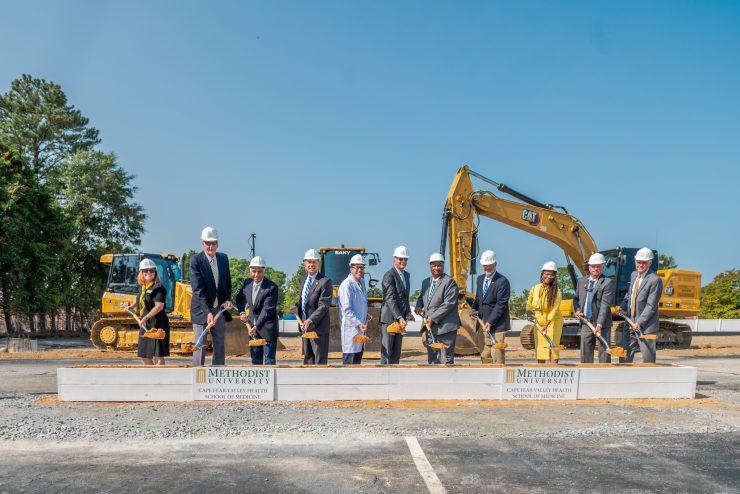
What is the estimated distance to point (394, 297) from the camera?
9867 mm

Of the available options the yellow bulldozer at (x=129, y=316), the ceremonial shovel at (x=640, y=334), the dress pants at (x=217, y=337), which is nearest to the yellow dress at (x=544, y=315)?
the ceremonial shovel at (x=640, y=334)

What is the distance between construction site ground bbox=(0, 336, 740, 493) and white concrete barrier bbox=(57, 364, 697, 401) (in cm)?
17

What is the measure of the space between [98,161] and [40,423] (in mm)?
27531

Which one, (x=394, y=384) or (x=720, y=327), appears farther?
(x=720, y=327)

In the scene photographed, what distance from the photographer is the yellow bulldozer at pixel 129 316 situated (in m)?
16.0

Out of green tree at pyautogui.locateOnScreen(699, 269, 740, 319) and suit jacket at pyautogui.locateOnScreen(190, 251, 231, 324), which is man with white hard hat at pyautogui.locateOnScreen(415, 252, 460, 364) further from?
green tree at pyautogui.locateOnScreen(699, 269, 740, 319)

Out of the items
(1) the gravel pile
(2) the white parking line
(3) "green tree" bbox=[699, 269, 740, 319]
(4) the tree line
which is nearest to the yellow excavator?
(4) the tree line

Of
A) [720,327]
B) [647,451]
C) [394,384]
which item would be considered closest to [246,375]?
[394,384]

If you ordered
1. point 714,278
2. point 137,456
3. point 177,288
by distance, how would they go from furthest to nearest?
point 714,278 < point 177,288 < point 137,456

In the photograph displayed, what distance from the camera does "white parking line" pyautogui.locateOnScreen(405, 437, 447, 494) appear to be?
4.71 meters

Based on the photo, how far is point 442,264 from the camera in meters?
9.95

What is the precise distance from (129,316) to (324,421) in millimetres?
11817

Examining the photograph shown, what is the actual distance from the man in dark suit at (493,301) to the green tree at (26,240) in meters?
18.8

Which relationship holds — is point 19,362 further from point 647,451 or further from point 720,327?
point 720,327
